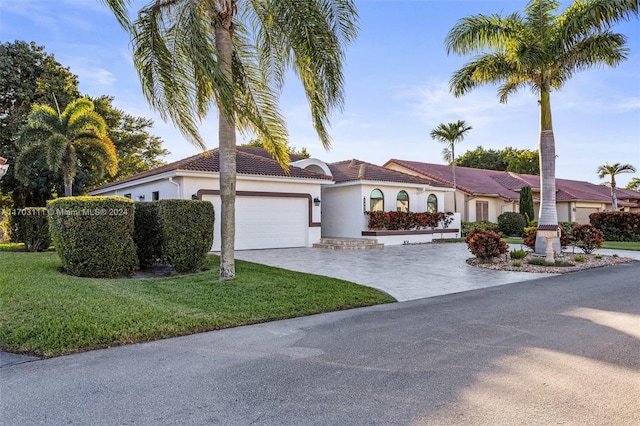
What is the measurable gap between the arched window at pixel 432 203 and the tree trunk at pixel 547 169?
9.35m

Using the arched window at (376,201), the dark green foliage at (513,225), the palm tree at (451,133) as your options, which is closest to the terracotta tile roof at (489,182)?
the dark green foliage at (513,225)

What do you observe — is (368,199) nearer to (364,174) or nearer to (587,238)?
(364,174)

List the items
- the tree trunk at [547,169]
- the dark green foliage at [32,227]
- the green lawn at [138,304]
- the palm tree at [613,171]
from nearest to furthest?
1. the green lawn at [138,304]
2. the tree trunk at [547,169]
3. the dark green foliage at [32,227]
4. the palm tree at [613,171]

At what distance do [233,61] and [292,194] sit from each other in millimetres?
9020

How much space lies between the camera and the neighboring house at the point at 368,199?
65.5ft

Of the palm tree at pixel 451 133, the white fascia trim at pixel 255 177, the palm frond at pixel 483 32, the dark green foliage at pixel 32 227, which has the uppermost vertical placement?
the palm frond at pixel 483 32

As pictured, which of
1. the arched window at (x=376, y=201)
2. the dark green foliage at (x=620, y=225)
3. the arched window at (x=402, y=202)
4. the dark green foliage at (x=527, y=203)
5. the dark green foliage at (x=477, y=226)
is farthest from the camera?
the dark green foliage at (x=527, y=203)

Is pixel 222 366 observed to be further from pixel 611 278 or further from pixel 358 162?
pixel 358 162

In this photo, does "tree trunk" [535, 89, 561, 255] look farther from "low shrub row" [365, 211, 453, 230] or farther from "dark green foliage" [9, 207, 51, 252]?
"dark green foliage" [9, 207, 51, 252]

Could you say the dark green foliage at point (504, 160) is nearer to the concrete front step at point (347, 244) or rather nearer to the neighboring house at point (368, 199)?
the neighboring house at point (368, 199)

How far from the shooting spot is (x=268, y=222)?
1739 centimetres

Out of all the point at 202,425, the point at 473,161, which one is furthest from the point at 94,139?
the point at 473,161

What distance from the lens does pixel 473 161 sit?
4938 cm

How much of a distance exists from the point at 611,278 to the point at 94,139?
2056 centimetres
